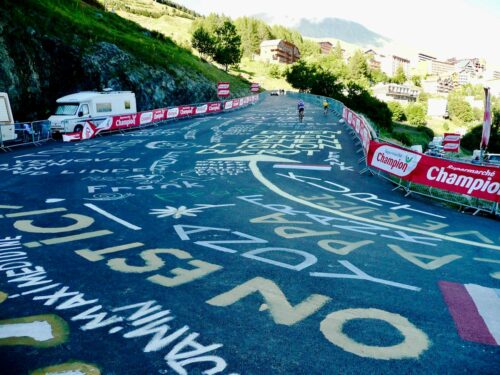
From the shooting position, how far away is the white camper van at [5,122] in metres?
21.7

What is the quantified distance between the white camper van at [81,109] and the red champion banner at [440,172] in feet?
63.9

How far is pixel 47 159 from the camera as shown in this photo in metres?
18.7

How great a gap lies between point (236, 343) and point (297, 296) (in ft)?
4.95

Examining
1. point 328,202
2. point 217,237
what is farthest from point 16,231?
point 328,202

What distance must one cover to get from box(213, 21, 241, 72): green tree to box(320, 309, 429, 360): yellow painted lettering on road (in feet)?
308

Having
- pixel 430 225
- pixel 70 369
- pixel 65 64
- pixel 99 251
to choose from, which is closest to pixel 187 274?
pixel 99 251

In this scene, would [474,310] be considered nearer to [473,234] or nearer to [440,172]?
[473,234]

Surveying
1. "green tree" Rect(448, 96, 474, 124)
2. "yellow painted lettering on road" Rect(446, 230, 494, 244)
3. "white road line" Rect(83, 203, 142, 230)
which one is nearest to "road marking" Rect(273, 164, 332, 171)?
"yellow painted lettering on road" Rect(446, 230, 494, 244)

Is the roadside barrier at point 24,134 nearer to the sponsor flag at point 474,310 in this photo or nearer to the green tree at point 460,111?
the sponsor flag at point 474,310

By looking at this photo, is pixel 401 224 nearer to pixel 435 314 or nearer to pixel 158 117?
pixel 435 314

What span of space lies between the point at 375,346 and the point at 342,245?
363 centimetres

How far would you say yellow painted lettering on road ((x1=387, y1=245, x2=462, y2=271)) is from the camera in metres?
7.32

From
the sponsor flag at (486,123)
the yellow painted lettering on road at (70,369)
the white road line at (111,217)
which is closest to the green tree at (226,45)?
the sponsor flag at (486,123)

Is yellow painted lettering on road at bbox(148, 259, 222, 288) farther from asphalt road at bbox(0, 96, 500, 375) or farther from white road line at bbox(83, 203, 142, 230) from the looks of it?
white road line at bbox(83, 203, 142, 230)
